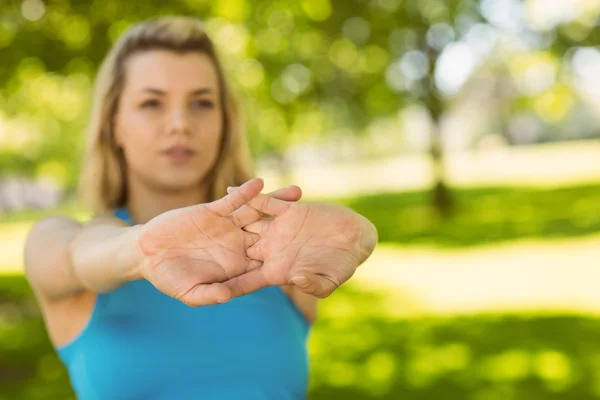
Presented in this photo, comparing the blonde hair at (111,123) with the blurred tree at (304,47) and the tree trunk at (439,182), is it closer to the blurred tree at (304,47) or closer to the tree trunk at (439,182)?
the blurred tree at (304,47)

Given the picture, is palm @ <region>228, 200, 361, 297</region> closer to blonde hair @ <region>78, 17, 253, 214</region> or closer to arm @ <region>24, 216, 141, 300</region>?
arm @ <region>24, 216, 141, 300</region>

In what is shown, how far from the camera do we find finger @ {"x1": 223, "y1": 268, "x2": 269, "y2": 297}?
1.63 meters

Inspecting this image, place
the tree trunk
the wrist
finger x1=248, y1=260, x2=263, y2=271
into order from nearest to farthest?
the wrist
finger x1=248, y1=260, x2=263, y2=271
the tree trunk

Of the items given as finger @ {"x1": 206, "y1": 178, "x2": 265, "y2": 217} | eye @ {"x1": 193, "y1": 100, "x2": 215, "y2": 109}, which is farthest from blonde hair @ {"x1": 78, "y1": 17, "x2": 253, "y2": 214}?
finger @ {"x1": 206, "y1": 178, "x2": 265, "y2": 217}

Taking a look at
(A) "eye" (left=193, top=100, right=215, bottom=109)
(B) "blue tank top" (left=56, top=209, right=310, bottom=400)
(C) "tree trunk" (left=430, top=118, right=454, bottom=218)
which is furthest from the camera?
(C) "tree trunk" (left=430, top=118, right=454, bottom=218)

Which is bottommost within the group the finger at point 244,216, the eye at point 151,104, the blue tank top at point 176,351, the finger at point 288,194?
the blue tank top at point 176,351

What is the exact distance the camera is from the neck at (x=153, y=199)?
224cm

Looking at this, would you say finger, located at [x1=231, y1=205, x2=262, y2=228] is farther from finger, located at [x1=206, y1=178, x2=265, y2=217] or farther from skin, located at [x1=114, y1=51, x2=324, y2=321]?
skin, located at [x1=114, y1=51, x2=324, y2=321]

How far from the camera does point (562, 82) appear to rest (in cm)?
1530

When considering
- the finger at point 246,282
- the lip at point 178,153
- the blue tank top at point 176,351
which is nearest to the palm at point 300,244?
the finger at point 246,282

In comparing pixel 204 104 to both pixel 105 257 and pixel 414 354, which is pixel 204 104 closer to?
pixel 105 257

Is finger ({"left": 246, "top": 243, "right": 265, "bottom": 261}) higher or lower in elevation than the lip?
lower

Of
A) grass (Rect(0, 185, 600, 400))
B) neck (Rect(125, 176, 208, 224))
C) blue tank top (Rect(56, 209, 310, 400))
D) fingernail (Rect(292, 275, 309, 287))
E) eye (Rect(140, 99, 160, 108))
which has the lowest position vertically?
grass (Rect(0, 185, 600, 400))

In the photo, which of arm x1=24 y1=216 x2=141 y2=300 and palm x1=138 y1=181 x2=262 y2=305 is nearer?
palm x1=138 y1=181 x2=262 y2=305
